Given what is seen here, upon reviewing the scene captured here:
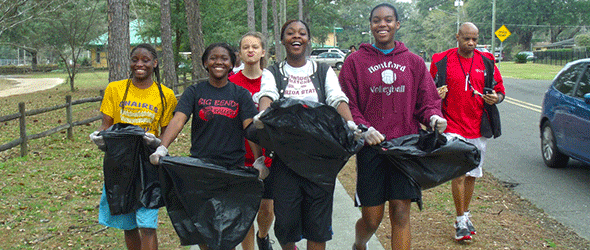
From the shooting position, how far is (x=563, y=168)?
28.9 feet

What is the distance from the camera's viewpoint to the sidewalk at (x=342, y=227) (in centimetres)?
517

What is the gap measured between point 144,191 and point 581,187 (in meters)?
6.20

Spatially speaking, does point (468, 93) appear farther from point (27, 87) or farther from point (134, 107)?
point (27, 87)

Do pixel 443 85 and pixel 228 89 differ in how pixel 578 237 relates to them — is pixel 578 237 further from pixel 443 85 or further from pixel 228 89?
pixel 228 89

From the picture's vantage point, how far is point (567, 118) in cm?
812

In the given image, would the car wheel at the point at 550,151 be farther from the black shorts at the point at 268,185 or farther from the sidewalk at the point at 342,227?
the black shorts at the point at 268,185

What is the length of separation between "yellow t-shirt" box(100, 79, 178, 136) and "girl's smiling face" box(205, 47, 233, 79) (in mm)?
450

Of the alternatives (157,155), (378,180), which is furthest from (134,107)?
(378,180)

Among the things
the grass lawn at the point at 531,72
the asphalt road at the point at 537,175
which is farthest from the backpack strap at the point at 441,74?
the grass lawn at the point at 531,72

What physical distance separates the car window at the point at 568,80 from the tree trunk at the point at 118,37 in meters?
7.57

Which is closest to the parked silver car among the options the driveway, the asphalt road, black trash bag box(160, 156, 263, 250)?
the driveway

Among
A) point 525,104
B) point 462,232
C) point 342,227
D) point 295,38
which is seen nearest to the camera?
point 295,38

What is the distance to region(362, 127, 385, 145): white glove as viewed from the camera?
3615 millimetres

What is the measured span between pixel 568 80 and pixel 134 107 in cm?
698
